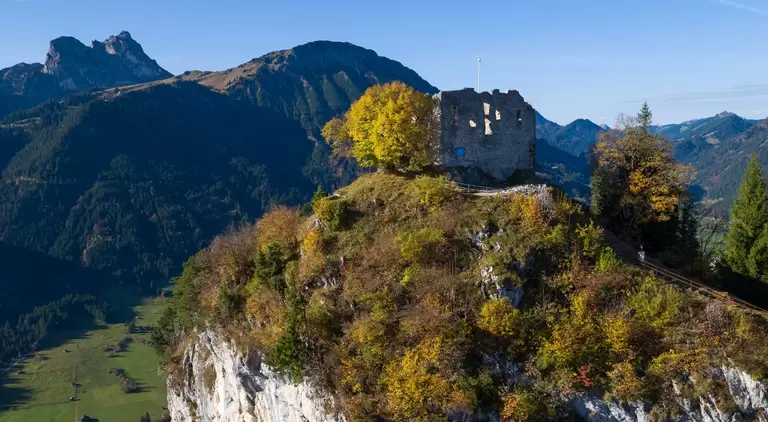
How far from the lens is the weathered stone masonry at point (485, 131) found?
158 ft

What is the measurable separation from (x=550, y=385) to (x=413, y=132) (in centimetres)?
2350

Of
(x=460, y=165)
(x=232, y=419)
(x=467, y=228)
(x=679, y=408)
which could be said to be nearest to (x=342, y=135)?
(x=460, y=165)

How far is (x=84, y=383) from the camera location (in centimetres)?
14412

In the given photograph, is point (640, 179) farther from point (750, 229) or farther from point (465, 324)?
point (465, 324)

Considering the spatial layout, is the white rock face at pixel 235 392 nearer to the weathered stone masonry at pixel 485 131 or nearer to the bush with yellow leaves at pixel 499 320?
the bush with yellow leaves at pixel 499 320

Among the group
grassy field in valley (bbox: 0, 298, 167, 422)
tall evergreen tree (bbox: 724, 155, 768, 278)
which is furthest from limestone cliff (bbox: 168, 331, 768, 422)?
grassy field in valley (bbox: 0, 298, 167, 422)

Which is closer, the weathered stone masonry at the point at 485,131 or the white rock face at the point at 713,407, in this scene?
the white rock face at the point at 713,407

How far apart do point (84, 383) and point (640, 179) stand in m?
147

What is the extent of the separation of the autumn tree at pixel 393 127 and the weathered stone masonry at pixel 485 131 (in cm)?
142

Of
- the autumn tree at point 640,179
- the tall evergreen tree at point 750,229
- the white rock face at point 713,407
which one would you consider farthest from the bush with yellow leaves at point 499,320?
the tall evergreen tree at point 750,229

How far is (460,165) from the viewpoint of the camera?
160ft

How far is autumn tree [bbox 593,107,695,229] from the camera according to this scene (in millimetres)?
46031

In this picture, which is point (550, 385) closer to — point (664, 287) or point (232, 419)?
point (664, 287)

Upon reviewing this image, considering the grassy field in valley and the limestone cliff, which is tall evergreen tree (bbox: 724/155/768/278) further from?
the grassy field in valley
